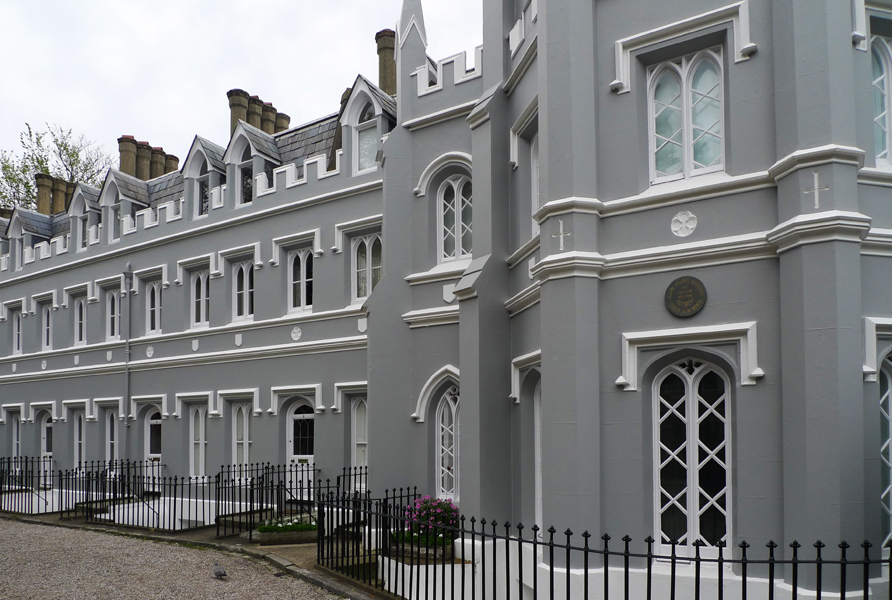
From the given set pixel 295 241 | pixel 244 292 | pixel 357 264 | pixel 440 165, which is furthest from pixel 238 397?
pixel 440 165

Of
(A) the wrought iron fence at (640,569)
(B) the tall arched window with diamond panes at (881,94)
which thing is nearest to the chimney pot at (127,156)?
(A) the wrought iron fence at (640,569)

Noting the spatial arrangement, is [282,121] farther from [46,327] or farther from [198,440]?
[198,440]

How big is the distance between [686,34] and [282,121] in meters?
19.4

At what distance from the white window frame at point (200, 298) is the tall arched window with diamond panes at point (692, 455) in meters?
14.5

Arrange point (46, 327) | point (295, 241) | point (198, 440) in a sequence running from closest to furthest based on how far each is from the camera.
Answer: point (295, 241), point (198, 440), point (46, 327)

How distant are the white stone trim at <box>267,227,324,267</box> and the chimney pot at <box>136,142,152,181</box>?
10831mm

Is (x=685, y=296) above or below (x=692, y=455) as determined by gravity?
above

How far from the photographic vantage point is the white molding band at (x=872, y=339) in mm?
7406

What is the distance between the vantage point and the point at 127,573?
11.8 meters

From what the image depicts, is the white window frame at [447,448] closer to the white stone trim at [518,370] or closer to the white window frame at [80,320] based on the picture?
the white stone trim at [518,370]

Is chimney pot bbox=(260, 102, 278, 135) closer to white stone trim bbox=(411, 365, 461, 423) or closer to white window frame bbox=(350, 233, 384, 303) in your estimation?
white window frame bbox=(350, 233, 384, 303)

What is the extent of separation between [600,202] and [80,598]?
28.6 ft

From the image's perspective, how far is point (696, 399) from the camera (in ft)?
27.3

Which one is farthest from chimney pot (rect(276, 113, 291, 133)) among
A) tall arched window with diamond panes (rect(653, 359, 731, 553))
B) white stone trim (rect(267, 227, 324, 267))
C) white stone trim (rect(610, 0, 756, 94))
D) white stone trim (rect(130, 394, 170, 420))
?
tall arched window with diamond panes (rect(653, 359, 731, 553))
